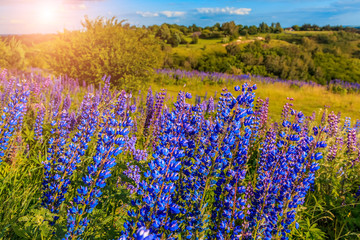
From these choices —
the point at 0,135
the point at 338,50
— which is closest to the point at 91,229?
the point at 0,135

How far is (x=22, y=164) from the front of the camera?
4047mm

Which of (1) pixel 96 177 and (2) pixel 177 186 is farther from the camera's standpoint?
(2) pixel 177 186

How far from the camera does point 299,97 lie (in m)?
19.1

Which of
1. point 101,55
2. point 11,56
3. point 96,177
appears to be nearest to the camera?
point 96,177

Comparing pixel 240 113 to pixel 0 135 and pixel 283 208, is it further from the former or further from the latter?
pixel 0 135

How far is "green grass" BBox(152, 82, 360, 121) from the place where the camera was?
15508mm

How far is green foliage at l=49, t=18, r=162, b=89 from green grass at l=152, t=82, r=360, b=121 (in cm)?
358

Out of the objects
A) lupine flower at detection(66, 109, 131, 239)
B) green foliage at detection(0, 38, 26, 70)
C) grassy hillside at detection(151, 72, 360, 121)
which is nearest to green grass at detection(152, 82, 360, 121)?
grassy hillside at detection(151, 72, 360, 121)

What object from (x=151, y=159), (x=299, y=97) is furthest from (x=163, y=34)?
(x=151, y=159)

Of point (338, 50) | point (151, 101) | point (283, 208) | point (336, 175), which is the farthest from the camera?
point (338, 50)

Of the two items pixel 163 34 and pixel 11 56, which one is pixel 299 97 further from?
pixel 163 34

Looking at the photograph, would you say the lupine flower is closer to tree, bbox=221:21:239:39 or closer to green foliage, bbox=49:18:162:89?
green foliage, bbox=49:18:162:89

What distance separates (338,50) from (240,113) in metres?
40.6

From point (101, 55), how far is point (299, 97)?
15.2 metres
